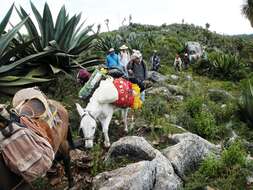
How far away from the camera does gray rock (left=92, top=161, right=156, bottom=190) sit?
544cm

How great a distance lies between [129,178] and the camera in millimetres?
5504

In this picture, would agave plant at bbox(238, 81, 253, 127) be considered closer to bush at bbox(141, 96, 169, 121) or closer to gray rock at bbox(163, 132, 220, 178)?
bush at bbox(141, 96, 169, 121)

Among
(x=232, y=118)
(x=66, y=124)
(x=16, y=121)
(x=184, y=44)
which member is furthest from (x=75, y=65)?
(x=184, y=44)

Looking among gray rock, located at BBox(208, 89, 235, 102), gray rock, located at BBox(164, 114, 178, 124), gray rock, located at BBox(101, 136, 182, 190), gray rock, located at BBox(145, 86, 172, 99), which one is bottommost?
gray rock, located at BBox(208, 89, 235, 102)

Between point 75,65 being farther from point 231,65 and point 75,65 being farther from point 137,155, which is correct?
point 231,65

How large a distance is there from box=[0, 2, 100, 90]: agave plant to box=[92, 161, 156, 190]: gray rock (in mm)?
2991

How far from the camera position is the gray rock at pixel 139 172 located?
5523 mm

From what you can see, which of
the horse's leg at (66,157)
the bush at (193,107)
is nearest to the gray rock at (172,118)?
the bush at (193,107)

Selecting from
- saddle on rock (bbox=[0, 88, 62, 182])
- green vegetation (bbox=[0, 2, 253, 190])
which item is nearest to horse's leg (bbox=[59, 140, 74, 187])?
green vegetation (bbox=[0, 2, 253, 190])

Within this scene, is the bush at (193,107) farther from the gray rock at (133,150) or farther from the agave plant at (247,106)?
the gray rock at (133,150)

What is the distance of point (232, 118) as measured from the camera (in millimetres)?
11008

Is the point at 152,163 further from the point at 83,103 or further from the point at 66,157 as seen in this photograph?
the point at 83,103

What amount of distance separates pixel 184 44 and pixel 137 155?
24080 mm

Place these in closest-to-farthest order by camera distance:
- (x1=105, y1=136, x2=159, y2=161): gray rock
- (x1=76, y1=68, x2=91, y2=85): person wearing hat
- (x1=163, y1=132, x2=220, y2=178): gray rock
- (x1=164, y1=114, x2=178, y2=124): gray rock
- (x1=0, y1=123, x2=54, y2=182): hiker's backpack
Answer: (x1=0, y1=123, x2=54, y2=182): hiker's backpack, (x1=105, y1=136, x2=159, y2=161): gray rock, (x1=163, y1=132, x2=220, y2=178): gray rock, (x1=76, y1=68, x2=91, y2=85): person wearing hat, (x1=164, y1=114, x2=178, y2=124): gray rock
